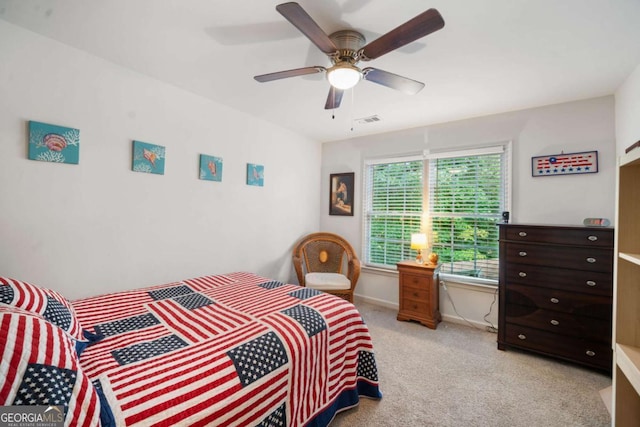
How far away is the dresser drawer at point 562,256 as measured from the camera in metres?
2.22

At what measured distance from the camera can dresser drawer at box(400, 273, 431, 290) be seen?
127 inches

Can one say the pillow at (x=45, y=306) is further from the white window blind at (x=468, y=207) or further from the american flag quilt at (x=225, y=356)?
the white window blind at (x=468, y=207)

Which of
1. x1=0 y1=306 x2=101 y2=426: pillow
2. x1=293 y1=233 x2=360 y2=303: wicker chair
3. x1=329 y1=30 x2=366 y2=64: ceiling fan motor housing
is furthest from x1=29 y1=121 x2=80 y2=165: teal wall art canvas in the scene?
x1=293 y1=233 x2=360 y2=303: wicker chair

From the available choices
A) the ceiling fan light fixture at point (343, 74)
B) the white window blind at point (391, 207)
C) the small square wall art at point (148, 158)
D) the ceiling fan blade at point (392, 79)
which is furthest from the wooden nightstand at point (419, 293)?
the small square wall art at point (148, 158)

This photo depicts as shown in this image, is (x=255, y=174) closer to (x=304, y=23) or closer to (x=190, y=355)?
(x=304, y=23)

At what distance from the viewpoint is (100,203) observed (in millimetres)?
2176

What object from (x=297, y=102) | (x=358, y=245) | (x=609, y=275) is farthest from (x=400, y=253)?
(x=297, y=102)

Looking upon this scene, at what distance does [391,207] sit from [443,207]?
69 cm

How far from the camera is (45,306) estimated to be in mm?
1306

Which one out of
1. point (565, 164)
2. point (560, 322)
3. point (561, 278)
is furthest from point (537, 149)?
point (560, 322)

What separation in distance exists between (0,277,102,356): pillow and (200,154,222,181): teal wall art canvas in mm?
1688

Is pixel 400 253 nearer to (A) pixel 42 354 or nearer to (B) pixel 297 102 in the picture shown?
(B) pixel 297 102

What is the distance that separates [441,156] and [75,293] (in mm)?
3882

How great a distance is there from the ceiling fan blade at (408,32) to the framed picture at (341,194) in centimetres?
260
